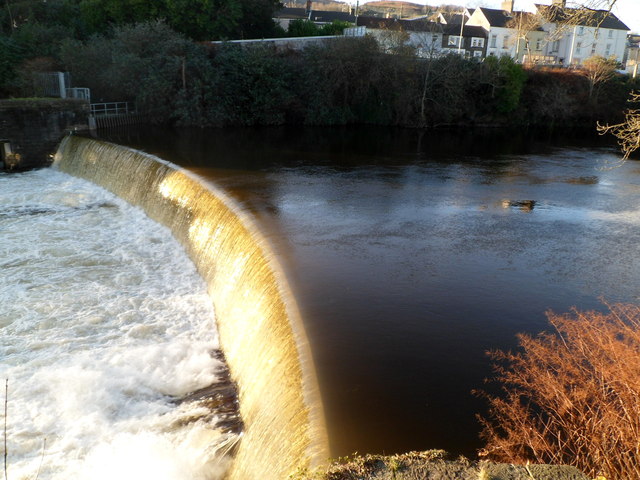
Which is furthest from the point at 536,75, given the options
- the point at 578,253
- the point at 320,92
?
the point at 578,253

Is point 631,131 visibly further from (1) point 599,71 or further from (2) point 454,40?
(2) point 454,40

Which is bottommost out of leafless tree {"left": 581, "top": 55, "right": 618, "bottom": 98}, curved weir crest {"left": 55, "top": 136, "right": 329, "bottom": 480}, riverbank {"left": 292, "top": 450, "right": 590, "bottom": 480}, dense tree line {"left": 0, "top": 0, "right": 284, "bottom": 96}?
curved weir crest {"left": 55, "top": 136, "right": 329, "bottom": 480}

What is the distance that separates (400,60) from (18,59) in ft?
61.1

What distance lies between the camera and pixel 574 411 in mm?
4477

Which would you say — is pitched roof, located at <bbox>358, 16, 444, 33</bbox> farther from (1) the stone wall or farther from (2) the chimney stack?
(1) the stone wall

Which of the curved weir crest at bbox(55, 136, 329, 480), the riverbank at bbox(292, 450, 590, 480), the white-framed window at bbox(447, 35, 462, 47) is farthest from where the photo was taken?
the white-framed window at bbox(447, 35, 462, 47)

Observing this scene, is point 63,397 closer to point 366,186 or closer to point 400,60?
point 366,186

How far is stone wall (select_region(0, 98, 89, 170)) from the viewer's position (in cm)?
1978

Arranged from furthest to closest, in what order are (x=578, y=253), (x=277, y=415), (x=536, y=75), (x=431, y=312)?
(x=536, y=75)
(x=578, y=253)
(x=431, y=312)
(x=277, y=415)

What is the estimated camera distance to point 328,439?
4.70 metres

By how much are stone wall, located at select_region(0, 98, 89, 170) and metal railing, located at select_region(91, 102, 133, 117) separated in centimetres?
259

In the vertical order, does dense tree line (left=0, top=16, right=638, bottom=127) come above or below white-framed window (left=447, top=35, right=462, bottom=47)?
below

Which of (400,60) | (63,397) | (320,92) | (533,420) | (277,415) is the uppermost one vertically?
(400,60)

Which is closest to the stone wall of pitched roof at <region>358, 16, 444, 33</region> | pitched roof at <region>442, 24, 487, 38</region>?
pitched roof at <region>358, 16, 444, 33</region>
